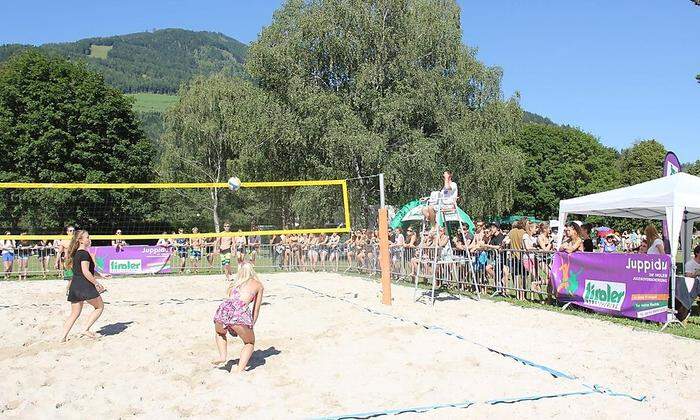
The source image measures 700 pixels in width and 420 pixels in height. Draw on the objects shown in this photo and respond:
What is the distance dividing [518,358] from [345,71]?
19.5m

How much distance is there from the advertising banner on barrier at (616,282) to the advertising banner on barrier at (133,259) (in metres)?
12.1

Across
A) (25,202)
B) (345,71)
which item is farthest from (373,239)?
(25,202)

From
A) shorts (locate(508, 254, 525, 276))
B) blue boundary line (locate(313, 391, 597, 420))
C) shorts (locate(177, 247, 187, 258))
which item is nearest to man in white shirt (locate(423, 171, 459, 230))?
shorts (locate(508, 254, 525, 276))

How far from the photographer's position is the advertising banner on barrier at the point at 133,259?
17266 millimetres

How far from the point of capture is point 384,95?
2362 cm

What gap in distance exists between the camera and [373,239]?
16.2m

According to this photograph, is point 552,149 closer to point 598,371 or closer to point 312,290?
point 312,290

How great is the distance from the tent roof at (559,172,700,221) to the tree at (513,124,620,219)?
3788cm

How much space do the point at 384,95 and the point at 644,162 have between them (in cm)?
3740

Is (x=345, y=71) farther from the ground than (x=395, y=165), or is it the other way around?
(x=345, y=71)

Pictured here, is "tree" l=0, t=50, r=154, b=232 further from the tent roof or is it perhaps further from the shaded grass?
the shaded grass

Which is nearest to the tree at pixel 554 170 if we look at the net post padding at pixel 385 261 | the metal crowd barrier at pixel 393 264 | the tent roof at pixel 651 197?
the metal crowd barrier at pixel 393 264

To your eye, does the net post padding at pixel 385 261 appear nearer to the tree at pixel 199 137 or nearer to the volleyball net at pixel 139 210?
the volleyball net at pixel 139 210

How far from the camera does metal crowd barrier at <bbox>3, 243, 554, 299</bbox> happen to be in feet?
34.5
